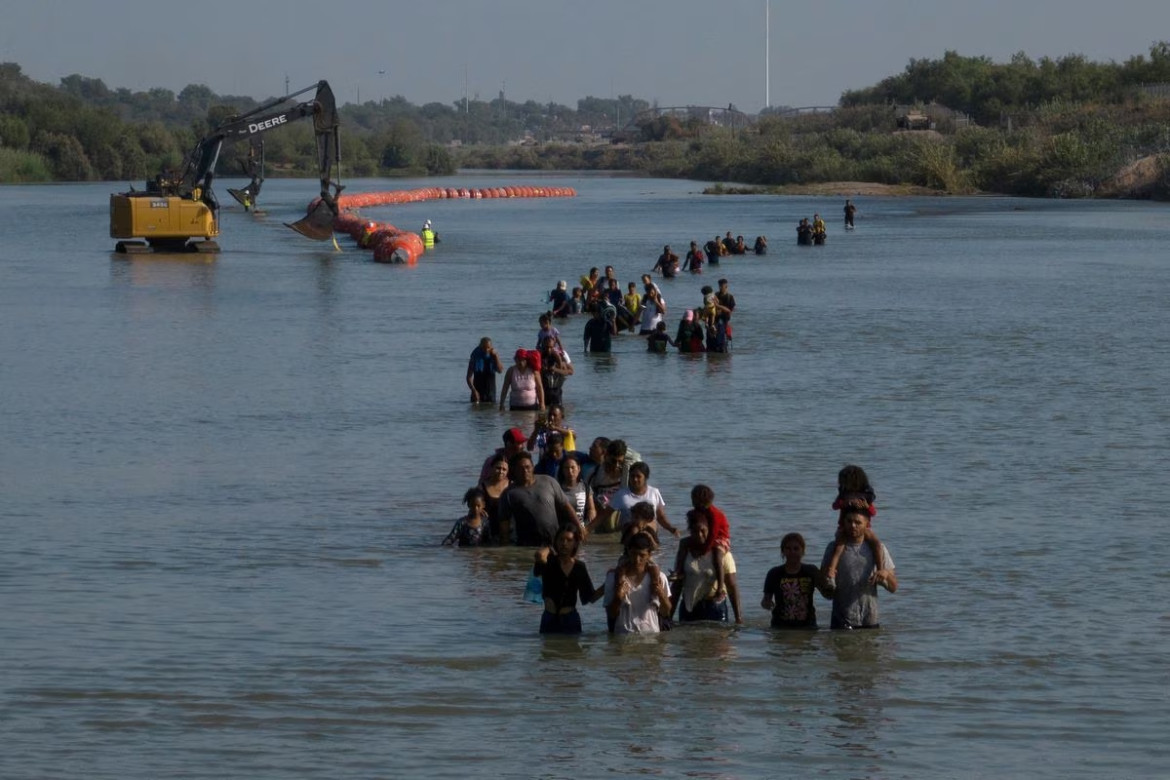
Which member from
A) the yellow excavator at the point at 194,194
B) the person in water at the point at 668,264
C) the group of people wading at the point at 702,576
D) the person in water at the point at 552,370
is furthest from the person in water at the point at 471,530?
the yellow excavator at the point at 194,194

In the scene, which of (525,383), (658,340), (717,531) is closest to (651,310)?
(658,340)

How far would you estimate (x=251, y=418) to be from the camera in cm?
2461

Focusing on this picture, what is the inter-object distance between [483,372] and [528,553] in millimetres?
9648

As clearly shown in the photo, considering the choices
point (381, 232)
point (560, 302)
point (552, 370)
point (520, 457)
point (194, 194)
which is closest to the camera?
point (520, 457)

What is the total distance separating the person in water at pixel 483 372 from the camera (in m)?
24.7

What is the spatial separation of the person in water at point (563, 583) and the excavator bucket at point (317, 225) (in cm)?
5724

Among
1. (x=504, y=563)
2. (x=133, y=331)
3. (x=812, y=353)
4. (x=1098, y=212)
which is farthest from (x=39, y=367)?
(x=1098, y=212)

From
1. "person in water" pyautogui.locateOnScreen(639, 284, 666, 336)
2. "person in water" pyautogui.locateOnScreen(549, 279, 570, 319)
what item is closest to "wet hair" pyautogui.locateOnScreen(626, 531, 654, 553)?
"person in water" pyautogui.locateOnScreen(639, 284, 666, 336)

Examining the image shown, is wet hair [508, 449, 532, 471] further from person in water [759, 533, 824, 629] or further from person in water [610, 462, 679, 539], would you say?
person in water [759, 533, 824, 629]

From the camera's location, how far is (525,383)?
78.0 ft

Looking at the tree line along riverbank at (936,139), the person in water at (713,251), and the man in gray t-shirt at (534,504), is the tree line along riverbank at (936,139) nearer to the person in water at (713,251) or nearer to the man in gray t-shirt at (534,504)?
the person in water at (713,251)

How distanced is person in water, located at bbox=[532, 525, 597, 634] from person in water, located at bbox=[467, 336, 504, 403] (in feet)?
38.9

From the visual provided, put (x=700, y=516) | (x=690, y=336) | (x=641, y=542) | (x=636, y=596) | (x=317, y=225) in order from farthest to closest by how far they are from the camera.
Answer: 1. (x=317, y=225)
2. (x=690, y=336)
3. (x=636, y=596)
4. (x=700, y=516)
5. (x=641, y=542)

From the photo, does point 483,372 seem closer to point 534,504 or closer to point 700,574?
point 534,504
